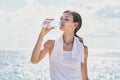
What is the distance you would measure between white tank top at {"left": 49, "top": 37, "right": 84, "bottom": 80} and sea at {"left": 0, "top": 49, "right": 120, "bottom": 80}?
22.5 ft

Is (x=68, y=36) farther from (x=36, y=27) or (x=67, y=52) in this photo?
(x=36, y=27)

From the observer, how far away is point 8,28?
595 inches

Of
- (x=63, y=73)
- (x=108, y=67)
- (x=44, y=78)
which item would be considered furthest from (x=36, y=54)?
(x=108, y=67)

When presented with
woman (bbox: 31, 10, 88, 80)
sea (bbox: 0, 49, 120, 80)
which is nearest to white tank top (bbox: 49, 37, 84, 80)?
woman (bbox: 31, 10, 88, 80)

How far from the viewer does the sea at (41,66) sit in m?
10.4

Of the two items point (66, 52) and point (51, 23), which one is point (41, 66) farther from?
point (51, 23)

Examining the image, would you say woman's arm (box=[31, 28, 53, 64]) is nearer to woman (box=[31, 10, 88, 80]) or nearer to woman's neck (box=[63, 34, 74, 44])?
woman (box=[31, 10, 88, 80])

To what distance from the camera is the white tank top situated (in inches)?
121

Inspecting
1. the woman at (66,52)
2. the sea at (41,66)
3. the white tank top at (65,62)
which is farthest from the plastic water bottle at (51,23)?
the sea at (41,66)

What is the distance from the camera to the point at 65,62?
3.14 meters

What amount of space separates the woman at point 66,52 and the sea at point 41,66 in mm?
6792

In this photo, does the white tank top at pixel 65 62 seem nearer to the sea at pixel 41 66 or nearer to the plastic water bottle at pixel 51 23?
the plastic water bottle at pixel 51 23

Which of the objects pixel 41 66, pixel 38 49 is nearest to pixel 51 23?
pixel 38 49

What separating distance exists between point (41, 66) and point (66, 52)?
7.60m
